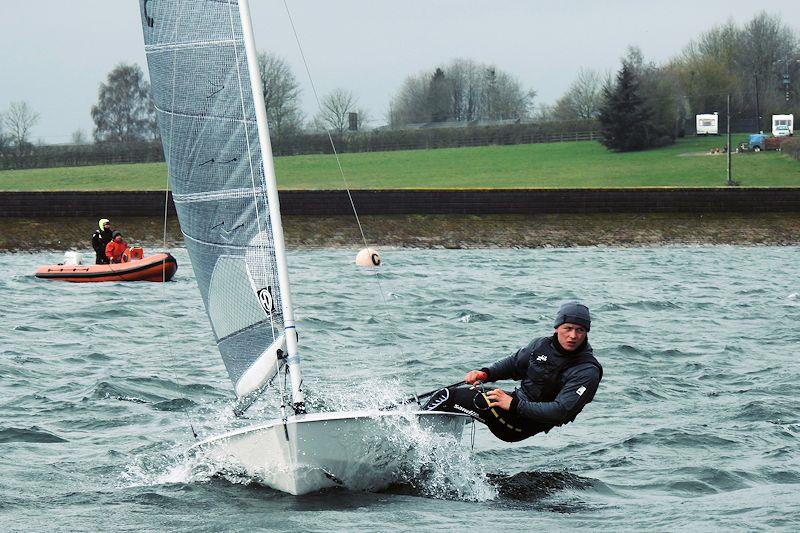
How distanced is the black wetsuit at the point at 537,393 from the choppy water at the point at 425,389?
15.8 inches

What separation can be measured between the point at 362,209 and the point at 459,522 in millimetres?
→ 28995

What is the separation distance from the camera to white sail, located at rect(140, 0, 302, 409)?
28.5ft

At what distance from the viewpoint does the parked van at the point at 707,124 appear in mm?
84125

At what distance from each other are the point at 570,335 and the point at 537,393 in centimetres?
57

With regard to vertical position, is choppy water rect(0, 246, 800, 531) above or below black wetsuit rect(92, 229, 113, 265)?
below

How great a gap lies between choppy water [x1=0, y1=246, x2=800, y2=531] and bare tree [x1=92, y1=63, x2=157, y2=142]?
84.1 metres

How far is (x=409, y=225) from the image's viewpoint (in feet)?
117

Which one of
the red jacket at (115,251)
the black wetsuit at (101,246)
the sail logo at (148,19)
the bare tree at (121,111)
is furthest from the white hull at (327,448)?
the bare tree at (121,111)

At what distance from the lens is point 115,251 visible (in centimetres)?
2498

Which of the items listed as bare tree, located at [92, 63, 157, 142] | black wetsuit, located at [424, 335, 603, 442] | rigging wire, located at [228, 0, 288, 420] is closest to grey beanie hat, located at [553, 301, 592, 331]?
black wetsuit, located at [424, 335, 603, 442]

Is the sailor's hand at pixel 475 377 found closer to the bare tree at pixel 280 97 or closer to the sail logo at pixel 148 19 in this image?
the sail logo at pixel 148 19

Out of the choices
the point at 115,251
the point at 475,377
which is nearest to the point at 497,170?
the point at 115,251

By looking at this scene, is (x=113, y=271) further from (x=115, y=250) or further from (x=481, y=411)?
(x=481, y=411)

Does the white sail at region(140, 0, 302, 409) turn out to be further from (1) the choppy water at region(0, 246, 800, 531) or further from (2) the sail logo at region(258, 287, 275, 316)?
(1) the choppy water at region(0, 246, 800, 531)
